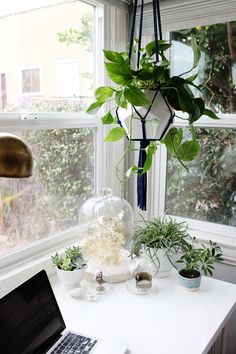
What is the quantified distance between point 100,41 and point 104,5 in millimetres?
181

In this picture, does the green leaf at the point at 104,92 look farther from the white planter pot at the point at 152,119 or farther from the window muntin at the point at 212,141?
the window muntin at the point at 212,141

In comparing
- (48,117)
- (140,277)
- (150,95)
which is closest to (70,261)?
(140,277)

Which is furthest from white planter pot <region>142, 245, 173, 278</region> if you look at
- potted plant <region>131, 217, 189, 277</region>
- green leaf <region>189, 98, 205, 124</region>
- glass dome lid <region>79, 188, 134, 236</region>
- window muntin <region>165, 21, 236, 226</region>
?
green leaf <region>189, 98, 205, 124</region>

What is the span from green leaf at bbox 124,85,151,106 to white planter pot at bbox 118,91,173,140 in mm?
75

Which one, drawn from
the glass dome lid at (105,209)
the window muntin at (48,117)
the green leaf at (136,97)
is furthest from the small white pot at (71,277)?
the green leaf at (136,97)

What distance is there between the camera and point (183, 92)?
3.50 feet

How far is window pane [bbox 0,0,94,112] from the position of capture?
1.42 meters

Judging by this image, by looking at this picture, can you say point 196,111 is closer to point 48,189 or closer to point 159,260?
point 159,260

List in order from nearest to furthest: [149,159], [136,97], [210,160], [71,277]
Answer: [136,97]
[149,159]
[71,277]
[210,160]

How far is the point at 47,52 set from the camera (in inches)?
62.4

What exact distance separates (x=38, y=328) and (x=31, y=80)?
1016 millimetres

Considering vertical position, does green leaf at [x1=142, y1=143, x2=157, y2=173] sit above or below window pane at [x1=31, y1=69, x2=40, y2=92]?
below

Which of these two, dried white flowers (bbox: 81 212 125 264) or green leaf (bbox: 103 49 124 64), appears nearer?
green leaf (bbox: 103 49 124 64)

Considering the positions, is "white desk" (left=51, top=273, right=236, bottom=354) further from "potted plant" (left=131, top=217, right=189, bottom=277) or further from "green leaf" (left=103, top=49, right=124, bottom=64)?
"green leaf" (left=103, top=49, right=124, bottom=64)
